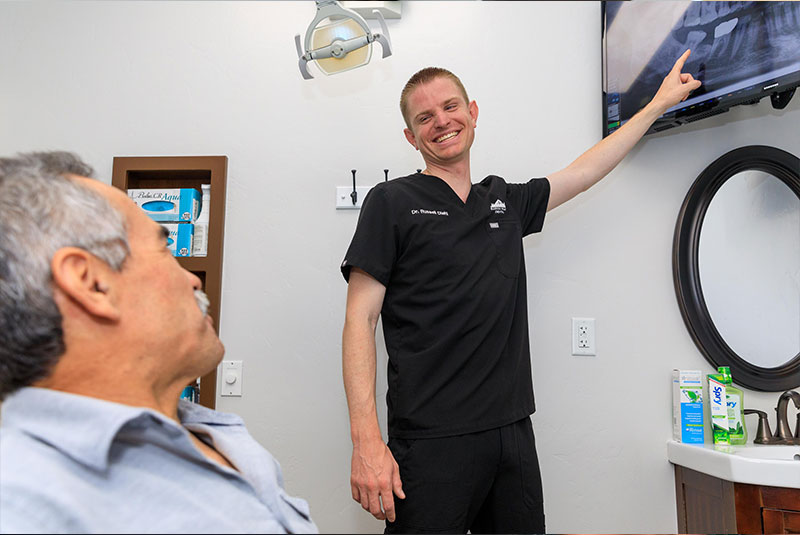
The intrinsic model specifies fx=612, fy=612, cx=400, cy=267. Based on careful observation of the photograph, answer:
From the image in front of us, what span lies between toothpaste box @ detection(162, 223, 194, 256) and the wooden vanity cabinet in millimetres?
1786

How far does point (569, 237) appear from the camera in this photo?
2.08 metres

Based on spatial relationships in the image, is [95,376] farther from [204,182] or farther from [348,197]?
[204,182]

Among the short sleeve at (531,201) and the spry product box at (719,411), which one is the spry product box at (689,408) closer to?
the spry product box at (719,411)

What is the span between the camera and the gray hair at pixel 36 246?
0.72 meters

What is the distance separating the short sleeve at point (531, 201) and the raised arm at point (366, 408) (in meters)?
0.50

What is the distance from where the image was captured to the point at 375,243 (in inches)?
63.6

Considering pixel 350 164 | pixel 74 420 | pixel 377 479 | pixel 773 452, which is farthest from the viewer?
pixel 350 164

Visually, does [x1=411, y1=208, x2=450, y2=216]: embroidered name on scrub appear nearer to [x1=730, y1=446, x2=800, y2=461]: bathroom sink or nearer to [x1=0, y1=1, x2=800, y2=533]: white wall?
[x1=0, y1=1, x2=800, y2=533]: white wall

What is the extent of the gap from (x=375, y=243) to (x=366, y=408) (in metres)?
0.43

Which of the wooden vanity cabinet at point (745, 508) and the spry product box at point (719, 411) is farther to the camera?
the spry product box at point (719, 411)

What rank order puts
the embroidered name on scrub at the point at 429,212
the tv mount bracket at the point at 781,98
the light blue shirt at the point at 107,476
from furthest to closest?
the tv mount bracket at the point at 781,98 < the embroidered name on scrub at the point at 429,212 < the light blue shirt at the point at 107,476

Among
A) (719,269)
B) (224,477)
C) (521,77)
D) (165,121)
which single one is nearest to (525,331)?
(719,269)

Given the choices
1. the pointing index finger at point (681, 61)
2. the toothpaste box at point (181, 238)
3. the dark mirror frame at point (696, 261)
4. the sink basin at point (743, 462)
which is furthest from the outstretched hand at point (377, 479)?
the pointing index finger at point (681, 61)

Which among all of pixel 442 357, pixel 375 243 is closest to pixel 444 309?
pixel 442 357
